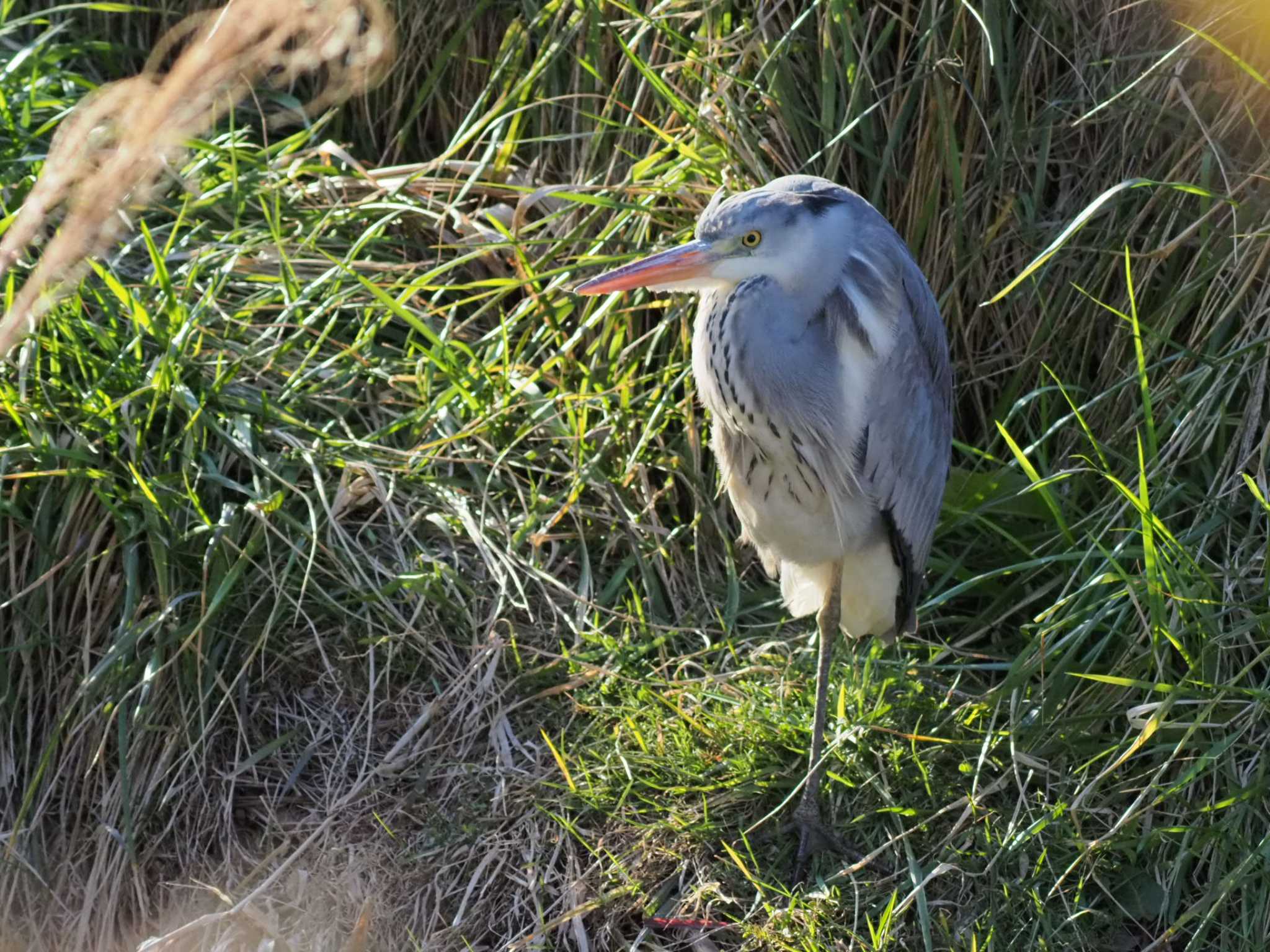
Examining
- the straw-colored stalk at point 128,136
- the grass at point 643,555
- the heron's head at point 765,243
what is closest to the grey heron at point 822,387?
the heron's head at point 765,243

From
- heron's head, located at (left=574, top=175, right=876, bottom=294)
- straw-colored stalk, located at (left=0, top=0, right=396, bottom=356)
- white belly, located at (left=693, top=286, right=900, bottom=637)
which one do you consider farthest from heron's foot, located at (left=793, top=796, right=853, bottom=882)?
straw-colored stalk, located at (left=0, top=0, right=396, bottom=356)

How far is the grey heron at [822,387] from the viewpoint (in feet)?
7.25

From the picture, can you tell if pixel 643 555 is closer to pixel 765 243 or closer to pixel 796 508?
pixel 796 508

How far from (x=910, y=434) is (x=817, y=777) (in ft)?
2.02

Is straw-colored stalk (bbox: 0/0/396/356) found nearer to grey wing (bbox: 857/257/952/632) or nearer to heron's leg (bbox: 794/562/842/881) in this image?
grey wing (bbox: 857/257/952/632)

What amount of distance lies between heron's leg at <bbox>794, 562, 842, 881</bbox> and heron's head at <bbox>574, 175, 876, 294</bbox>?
57cm

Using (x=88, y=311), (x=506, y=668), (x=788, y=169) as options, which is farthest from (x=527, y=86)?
(x=506, y=668)

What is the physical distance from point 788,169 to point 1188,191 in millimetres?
771

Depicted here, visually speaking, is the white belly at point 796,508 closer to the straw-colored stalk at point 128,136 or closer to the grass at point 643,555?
the grass at point 643,555

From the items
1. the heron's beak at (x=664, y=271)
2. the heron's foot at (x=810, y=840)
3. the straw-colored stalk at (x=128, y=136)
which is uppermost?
the straw-colored stalk at (x=128, y=136)

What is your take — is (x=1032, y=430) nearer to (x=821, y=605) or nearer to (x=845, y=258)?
(x=821, y=605)

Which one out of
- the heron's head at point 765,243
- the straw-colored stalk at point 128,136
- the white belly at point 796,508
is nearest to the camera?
the straw-colored stalk at point 128,136

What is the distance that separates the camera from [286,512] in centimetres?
272

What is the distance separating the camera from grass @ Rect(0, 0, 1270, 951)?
2.32 metres
